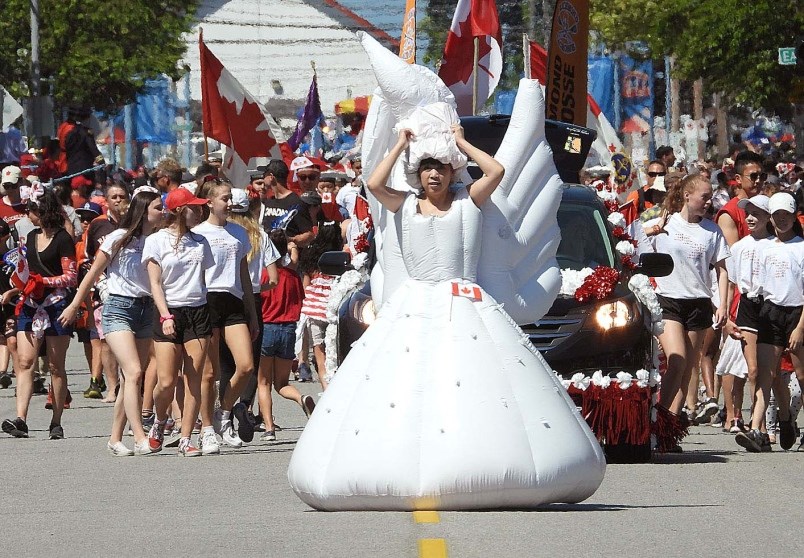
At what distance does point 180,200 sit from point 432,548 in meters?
5.72

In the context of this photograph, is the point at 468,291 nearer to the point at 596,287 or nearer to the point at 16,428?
the point at 596,287

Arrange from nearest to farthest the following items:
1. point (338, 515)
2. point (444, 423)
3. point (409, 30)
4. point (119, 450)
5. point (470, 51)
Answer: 1. point (444, 423)
2. point (338, 515)
3. point (119, 450)
4. point (409, 30)
5. point (470, 51)

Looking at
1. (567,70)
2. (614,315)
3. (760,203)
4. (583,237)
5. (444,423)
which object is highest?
(567,70)

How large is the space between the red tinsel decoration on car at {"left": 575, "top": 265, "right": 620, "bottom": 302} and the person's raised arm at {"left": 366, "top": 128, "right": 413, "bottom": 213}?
292cm

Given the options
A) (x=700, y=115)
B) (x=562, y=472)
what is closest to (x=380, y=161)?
(x=562, y=472)

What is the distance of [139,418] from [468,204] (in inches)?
180

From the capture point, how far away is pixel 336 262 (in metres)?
13.2

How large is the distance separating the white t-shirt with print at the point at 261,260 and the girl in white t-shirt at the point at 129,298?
83 centimetres

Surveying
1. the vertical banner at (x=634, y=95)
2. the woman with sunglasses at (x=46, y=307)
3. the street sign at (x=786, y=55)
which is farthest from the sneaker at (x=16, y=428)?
the vertical banner at (x=634, y=95)

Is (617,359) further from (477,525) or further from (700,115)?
(700,115)

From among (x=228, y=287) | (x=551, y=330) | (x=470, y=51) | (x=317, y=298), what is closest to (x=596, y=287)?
(x=551, y=330)

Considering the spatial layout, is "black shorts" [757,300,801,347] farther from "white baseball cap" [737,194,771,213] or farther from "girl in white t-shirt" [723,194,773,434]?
"white baseball cap" [737,194,771,213]

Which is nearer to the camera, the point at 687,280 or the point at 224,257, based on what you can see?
the point at 224,257

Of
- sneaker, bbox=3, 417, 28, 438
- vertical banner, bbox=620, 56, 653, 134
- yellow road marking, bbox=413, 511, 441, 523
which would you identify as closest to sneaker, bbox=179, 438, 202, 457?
sneaker, bbox=3, 417, 28, 438
